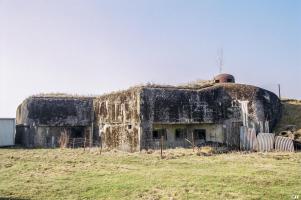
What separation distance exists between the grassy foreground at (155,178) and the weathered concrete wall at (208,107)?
6335 mm

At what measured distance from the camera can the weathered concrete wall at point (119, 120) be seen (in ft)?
80.4

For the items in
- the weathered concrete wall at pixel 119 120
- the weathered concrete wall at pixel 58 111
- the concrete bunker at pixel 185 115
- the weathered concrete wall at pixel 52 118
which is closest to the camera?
the concrete bunker at pixel 185 115

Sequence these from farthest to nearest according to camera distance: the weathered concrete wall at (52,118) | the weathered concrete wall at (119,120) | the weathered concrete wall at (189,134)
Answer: the weathered concrete wall at (52,118) → the weathered concrete wall at (189,134) → the weathered concrete wall at (119,120)

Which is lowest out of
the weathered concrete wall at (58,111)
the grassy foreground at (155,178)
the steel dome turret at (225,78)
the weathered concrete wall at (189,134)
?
the grassy foreground at (155,178)

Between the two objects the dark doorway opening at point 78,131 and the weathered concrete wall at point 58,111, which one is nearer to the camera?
the weathered concrete wall at point 58,111

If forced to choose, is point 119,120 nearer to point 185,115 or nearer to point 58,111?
point 185,115

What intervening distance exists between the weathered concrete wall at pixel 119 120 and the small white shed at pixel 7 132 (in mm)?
6191

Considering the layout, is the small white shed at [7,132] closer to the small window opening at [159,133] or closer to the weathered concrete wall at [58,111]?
the weathered concrete wall at [58,111]

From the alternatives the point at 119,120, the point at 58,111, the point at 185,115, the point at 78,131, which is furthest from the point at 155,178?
the point at 78,131

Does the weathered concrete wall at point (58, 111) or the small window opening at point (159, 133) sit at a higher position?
the weathered concrete wall at point (58, 111)

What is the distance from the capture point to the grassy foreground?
1123cm

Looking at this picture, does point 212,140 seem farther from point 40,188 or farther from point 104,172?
point 40,188

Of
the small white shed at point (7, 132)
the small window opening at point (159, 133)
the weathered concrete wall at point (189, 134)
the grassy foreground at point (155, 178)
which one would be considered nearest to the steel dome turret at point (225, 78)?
the weathered concrete wall at point (189, 134)

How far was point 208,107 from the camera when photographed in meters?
25.1
